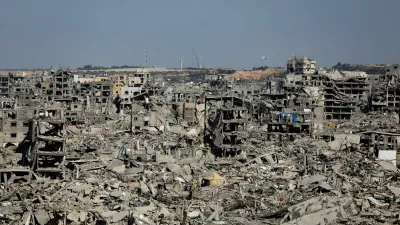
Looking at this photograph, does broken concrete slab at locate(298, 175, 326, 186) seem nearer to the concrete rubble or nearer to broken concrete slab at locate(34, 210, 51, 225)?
the concrete rubble

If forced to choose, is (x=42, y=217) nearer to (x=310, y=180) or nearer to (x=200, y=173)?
(x=200, y=173)

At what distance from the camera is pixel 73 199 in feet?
74.0

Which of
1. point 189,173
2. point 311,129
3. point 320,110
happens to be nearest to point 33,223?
point 189,173

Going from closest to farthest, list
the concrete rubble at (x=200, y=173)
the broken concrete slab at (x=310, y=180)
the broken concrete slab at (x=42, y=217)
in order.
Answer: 1. the broken concrete slab at (x=42, y=217)
2. the concrete rubble at (x=200, y=173)
3. the broken concrete slab at (x=310, y=180)

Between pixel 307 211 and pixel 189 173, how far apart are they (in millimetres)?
8453

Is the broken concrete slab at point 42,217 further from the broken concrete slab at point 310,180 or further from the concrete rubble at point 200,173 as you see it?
the broken concrete slab at point 310,180

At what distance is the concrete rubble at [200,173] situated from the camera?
21016 mm

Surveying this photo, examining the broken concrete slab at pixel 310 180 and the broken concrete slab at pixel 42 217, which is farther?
the broken concrete slab at pixel 310 180

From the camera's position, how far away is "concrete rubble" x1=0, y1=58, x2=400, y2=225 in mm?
21016

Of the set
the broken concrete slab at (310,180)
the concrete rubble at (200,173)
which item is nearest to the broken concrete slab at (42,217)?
the concrete rubble at (200,173)

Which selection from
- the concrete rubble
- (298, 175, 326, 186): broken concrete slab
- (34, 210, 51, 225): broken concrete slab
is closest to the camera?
(34, 210, 51, 225): broken concrete slab

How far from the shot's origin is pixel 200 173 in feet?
93.7

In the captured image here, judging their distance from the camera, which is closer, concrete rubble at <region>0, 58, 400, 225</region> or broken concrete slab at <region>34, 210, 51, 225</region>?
broken concrete slab at <region>34, 210, 51, 225</region>

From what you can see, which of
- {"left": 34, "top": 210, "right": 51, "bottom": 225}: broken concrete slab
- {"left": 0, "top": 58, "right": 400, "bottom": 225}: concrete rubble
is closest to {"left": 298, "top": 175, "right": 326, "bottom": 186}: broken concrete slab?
{"left": 0, "top": 58, "right": 400, "bottom": 225}: concrete rubble
